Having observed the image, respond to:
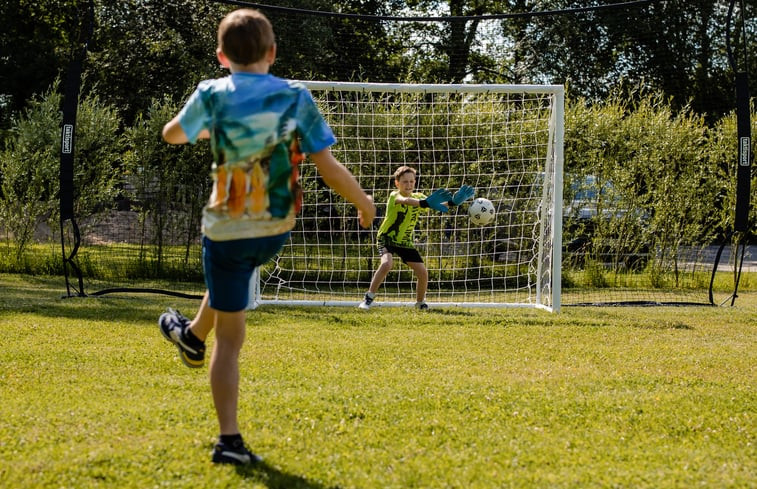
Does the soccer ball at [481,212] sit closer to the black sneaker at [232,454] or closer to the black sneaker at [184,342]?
the black sneaker at [184,342]

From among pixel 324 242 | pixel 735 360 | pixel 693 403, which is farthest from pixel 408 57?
pixel 693 403

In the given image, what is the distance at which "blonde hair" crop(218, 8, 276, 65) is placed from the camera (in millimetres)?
3297

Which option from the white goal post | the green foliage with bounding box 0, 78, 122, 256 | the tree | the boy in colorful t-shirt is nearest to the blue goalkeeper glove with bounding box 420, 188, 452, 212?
the white goal post

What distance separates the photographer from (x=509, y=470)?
3.46 meters

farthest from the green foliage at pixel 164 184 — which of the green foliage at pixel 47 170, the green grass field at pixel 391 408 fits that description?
the green grass field at pixel 391 408

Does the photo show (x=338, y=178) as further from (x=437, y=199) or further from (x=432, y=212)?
(x=432, y=212)

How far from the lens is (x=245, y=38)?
3.31 m

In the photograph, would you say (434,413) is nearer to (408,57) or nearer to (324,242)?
(324,242)

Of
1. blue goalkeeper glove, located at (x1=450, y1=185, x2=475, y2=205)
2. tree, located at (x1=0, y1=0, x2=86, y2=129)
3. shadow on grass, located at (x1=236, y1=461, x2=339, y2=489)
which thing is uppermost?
tree, located at (x1=0, y1=0, x2=86, y2=129)

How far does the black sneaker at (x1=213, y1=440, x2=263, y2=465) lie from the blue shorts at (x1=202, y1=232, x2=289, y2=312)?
0.59 m

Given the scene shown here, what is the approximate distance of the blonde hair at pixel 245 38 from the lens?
3.30 m

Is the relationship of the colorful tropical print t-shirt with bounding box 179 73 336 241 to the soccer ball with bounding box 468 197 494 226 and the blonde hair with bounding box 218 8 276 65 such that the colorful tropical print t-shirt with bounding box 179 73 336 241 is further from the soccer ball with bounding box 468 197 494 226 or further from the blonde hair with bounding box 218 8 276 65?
the soccer ball with bounding box 468 197 494 226

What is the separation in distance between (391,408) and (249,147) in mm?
1787

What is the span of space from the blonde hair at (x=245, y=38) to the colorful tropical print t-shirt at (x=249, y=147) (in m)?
0.08
